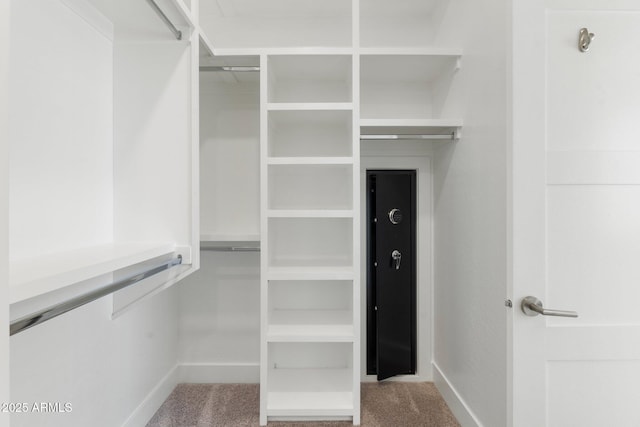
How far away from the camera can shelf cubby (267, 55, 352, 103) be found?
1.83 meters

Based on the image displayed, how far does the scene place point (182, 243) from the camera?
4.08 feet

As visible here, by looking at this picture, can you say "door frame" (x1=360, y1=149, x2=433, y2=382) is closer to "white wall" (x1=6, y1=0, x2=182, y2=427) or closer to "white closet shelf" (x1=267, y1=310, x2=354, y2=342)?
"white closet shelf" (x1=267, y1=310, x2=354, y2=342)

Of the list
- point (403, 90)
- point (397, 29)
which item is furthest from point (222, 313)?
point (397, 29)

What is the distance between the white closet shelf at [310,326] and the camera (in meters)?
1.75

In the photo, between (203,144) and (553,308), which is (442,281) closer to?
(553,308)

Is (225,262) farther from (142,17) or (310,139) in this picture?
(142,17)

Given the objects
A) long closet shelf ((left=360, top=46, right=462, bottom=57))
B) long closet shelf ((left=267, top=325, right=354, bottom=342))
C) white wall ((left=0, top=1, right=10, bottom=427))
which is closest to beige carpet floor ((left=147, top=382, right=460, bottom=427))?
long closet shelf ((left=267, top=325, right=354, bottom=342))

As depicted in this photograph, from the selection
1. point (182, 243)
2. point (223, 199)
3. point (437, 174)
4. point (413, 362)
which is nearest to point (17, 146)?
point (182, 243)

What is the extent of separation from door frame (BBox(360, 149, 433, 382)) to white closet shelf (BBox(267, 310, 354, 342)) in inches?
12.0

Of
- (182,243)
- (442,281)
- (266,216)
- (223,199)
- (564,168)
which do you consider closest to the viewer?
(564,168)

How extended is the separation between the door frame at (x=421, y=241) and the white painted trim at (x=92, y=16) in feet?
4.90

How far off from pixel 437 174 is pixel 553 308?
120cm

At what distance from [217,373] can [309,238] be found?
111cm

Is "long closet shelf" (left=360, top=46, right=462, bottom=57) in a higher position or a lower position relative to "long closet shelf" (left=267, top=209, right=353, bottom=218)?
higher
